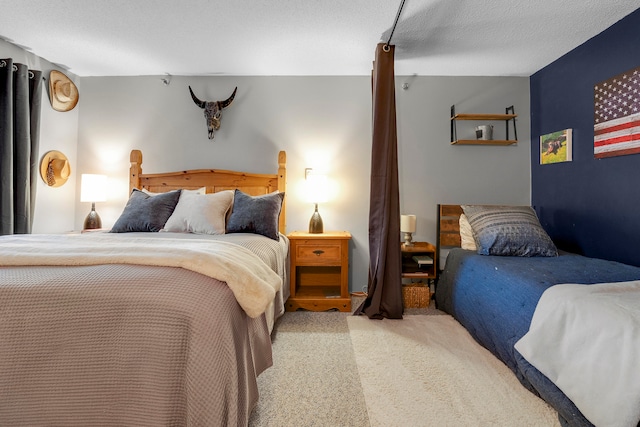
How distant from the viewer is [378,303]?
7.96ft

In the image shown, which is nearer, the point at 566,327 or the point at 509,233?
the point at 566,327

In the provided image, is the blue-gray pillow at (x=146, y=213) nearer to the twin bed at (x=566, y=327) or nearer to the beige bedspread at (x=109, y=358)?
the beige bedspread at (x=109, y=358)

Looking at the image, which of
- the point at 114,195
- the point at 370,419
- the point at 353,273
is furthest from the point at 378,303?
the point at 114,195

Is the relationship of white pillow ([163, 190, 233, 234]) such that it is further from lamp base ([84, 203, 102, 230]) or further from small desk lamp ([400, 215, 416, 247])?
small desk lamp ([400, 215, 416, 247])

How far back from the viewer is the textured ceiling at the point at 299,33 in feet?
6.83

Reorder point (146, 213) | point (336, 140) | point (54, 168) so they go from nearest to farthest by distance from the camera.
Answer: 1. point (146, 213)
2. point (54, 168)
3. point (336, 140)

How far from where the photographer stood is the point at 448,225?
3072 millimetres

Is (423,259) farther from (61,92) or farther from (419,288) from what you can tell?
(61,92)

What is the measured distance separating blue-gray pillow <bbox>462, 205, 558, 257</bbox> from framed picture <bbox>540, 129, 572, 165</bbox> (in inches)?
25.2

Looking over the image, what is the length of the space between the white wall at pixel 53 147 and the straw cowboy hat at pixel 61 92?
0.16ft

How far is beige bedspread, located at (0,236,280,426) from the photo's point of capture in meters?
0.93

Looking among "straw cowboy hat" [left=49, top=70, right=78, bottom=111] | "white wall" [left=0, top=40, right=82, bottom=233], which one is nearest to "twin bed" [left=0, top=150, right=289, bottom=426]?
"white wall" [left=0, top=40, right=82, bottom=233]

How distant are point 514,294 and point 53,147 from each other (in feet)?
13.8

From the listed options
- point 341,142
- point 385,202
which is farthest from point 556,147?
point 341,142
